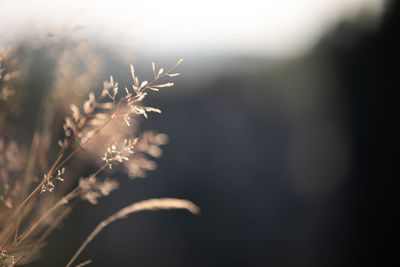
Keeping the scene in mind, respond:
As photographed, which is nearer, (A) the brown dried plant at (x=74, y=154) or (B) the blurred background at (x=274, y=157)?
(A) the brown dried plant at (x=74, y=154)

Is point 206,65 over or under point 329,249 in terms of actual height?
over

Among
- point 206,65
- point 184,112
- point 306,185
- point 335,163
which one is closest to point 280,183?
point 306,185

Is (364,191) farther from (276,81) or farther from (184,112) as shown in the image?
(184,112)

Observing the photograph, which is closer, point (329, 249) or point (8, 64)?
point (8, 64)

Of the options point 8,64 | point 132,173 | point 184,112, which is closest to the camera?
point 8,64

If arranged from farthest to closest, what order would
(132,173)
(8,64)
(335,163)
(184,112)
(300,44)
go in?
(184,112), (300,44), (335,163), (132,173), (8,64)

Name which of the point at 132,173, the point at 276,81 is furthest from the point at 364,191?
the point at 132,173

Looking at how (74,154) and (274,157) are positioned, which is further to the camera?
(274,157)

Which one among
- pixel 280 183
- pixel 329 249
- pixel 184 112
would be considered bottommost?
pixel 329 249

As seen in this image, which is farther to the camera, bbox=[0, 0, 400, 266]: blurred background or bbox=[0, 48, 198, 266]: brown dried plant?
bbox=[0, 0, 400, 266]: blurred background

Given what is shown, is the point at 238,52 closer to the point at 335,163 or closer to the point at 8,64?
the point at 335,163
